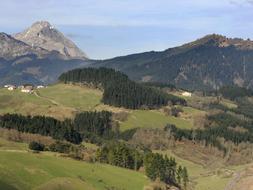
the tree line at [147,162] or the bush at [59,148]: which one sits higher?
the bush at [59,148]

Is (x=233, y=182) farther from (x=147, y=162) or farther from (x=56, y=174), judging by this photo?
(x=56, y=174)

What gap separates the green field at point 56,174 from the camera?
117m

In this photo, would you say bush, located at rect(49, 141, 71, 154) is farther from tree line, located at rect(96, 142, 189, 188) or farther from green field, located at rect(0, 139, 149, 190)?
green field, located at rect(0, 139, 149, 190)

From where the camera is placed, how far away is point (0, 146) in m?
159

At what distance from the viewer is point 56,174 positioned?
12912cm

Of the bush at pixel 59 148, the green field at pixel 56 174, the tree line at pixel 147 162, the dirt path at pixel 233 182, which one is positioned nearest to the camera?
the green field at pixel 56 174

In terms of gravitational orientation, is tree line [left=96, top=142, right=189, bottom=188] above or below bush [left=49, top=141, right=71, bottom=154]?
below

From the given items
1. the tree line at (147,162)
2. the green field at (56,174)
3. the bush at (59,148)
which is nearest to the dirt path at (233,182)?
the tree line at (147,162)

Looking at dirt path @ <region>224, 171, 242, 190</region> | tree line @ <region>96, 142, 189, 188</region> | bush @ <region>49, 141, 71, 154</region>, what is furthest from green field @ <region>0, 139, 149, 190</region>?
dirt path @ <region>224, 171, 242, 190</region>

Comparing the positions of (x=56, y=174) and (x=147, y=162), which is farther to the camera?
(x=147, y=162)

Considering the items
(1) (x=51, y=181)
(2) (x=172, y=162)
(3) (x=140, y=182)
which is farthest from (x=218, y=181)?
(1) (x=51, y=181)

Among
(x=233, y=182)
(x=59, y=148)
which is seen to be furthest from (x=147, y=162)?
(x=233, y=182)

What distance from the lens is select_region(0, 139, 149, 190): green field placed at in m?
117

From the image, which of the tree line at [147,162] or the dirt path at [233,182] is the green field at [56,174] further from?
the dirt path at [233,182]
